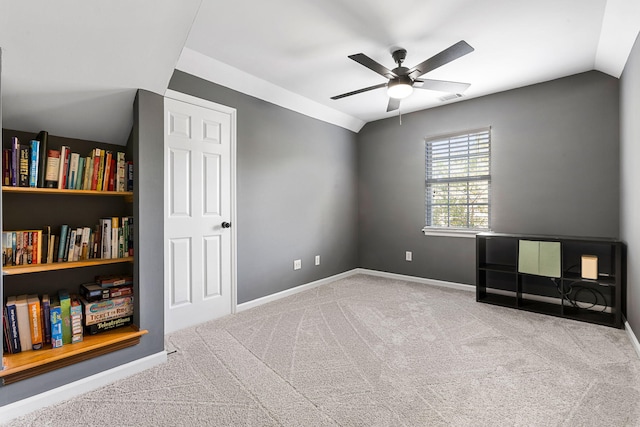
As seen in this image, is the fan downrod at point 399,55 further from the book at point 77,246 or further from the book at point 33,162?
the book at point 77,246

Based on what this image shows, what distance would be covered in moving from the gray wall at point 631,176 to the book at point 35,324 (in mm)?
3997

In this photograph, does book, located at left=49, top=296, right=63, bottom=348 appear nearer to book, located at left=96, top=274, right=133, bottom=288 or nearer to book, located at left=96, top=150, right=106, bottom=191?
book, located at left=96, top=274, right=133, bottom=288

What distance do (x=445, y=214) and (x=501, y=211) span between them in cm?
68

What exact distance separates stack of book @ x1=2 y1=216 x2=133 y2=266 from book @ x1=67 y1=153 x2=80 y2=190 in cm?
27

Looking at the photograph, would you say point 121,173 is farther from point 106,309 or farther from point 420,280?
point 420,280

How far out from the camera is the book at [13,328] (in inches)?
67.9

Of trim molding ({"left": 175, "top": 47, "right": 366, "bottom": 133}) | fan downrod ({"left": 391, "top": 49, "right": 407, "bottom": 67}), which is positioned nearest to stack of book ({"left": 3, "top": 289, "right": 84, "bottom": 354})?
trim molding ({"left": 175, "top": 47, "right": 366, "bottom": 133})

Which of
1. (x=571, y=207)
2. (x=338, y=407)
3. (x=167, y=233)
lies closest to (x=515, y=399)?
(x=338, y=407)

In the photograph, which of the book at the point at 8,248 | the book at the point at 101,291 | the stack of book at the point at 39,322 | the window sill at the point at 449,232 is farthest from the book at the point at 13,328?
the window sill at the point at 449,232

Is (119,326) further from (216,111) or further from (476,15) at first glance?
(476,15)

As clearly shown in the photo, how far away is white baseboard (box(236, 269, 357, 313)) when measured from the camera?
3307 millimetres

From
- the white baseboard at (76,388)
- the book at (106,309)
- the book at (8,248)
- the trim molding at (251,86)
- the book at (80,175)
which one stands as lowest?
the white baseboard at (76,388)

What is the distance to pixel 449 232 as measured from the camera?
13.6 feet

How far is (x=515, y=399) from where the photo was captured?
5.65ft
